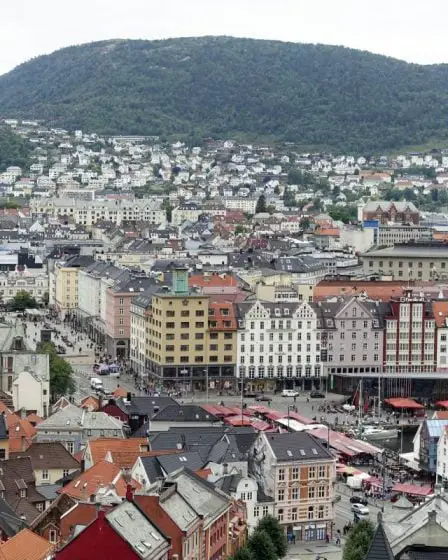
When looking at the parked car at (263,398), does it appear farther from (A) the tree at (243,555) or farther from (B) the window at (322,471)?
(A) the tree at (243,555)

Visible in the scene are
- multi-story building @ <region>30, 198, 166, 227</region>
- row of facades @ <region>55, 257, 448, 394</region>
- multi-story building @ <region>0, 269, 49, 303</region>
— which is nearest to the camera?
row of facades @ <region>55, 257, 448, 394</region>

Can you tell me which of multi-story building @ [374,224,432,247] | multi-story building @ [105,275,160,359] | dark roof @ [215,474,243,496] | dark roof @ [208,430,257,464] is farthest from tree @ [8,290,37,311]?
dark roof @ [215,474,243,496]

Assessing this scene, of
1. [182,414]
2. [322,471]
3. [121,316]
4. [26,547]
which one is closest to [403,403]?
[182,414]

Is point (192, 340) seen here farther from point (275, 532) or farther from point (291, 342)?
point (275, 532)

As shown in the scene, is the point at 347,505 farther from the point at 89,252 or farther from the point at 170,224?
the point at 170,224

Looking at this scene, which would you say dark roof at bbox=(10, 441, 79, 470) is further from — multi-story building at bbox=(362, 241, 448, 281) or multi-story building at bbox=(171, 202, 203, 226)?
multi-story building at bbox=(171, 202, 203, 226)

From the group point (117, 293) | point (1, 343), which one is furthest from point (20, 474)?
point (117, 293)
